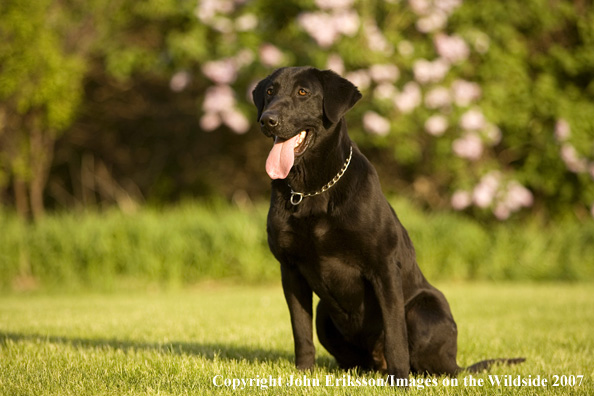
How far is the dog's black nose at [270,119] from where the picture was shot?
362 cm

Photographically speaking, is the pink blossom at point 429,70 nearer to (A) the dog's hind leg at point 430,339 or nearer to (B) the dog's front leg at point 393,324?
(A) the dog's hind leg at point 430,339

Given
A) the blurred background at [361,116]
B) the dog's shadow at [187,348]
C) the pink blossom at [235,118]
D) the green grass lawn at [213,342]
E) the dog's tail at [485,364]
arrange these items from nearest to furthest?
the green grass lawn at [213,342]
the dog's tail at [485,364]
the dog's shadow at [187,348]
the blurred background at [361,116]
the pink blossom at [235,118]

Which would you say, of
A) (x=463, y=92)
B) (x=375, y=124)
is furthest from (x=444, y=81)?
(x=375, y=124)

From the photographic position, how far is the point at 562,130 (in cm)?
1123

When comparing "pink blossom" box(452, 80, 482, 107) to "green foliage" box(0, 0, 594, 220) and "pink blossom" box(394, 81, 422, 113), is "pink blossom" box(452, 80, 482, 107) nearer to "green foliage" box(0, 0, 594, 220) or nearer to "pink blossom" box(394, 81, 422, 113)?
"green foliage" box(0, 0, 594, 220)

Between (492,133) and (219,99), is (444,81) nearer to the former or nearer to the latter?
(492,133)

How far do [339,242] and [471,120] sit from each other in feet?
25.4

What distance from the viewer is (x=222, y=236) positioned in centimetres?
992

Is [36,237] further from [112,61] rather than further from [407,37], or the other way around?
[407,37]

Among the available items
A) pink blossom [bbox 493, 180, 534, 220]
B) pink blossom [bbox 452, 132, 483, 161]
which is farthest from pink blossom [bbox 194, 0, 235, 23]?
pink blossom [bbox 493, 180, 534, 220]

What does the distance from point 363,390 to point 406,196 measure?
30.0 feet

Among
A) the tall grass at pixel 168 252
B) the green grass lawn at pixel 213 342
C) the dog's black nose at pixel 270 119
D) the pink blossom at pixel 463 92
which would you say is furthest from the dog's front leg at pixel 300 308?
the pink blossom at pixel 463 92

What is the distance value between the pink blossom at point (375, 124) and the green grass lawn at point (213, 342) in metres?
2.80

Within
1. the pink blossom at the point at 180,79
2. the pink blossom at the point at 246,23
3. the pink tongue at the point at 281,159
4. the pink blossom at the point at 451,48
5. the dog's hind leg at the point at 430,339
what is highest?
the pink blossom at the point at 246,23
